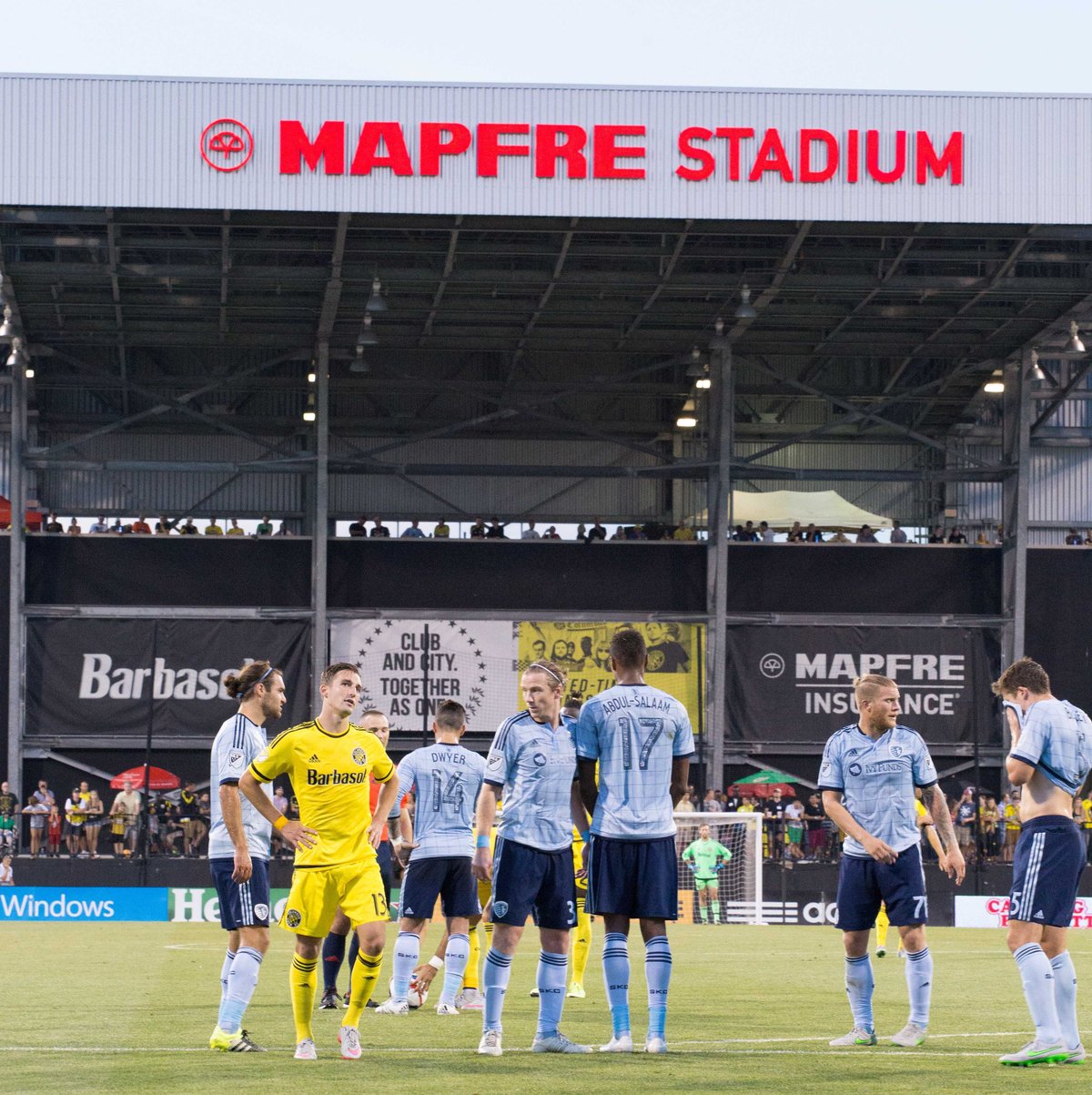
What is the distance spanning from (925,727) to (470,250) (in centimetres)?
1625

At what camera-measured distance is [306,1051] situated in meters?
9.47

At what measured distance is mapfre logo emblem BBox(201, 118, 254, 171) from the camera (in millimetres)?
34344

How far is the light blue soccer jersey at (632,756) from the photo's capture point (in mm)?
9727

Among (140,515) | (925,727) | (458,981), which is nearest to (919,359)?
(925,727)

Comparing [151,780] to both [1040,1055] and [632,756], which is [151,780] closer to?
[632,756]

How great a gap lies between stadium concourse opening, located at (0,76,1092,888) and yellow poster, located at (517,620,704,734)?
0.20 metres

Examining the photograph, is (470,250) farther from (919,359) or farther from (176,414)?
(919,359)

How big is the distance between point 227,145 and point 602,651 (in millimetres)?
15246

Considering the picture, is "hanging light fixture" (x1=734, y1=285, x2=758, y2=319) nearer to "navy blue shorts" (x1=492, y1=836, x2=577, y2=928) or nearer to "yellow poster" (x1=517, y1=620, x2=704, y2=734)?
"yellow poster" (x1=517, y1=620, x2=704, y2=734)

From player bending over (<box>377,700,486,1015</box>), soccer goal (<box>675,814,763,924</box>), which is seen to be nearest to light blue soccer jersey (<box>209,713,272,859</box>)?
player bending over (<box>377,700,486,1015</box>)

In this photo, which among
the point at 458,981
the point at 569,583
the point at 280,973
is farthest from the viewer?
the point at 569,583

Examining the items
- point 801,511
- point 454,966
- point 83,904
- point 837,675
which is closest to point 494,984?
point 454,966

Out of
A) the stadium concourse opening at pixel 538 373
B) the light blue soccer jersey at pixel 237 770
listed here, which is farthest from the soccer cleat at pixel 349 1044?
the stadium concourse opening at pixel 538 373

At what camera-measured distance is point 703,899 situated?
32.4 m
